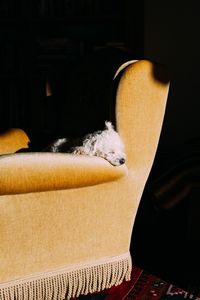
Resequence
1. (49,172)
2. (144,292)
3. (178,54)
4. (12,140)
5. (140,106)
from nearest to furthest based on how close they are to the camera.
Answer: (49,172)
(140,106)
(144,292)
(12,140)
(178,54)

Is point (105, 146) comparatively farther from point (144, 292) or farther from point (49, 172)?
point (144, 292)

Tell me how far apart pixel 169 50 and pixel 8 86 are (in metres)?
1.26

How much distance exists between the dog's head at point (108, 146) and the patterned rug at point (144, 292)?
2.08 feet

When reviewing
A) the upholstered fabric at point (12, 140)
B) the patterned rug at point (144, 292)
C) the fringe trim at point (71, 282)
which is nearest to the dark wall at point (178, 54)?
the upholstered fabric at point (12, 140)

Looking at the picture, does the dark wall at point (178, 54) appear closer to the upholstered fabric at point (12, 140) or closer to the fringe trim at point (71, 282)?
→ the upholstered fabric at point (12, 140)

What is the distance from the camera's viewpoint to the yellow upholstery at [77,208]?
6.21ft

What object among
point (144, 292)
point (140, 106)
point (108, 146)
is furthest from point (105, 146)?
point (144, 292)

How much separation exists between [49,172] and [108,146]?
26cm

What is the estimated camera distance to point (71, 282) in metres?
2.12

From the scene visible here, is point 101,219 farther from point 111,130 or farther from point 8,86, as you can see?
point 8,86

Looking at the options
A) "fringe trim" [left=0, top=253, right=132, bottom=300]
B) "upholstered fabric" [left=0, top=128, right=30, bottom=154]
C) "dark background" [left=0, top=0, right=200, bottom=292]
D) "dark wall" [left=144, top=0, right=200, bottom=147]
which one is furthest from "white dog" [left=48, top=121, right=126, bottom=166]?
"dark wall" [left=144, top=0, right=200, bottom=147]

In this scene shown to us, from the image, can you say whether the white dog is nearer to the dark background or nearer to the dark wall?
the dark background

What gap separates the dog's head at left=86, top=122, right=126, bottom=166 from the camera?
6.54 feet

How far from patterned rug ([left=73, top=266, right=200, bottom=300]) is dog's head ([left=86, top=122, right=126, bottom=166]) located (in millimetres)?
634
